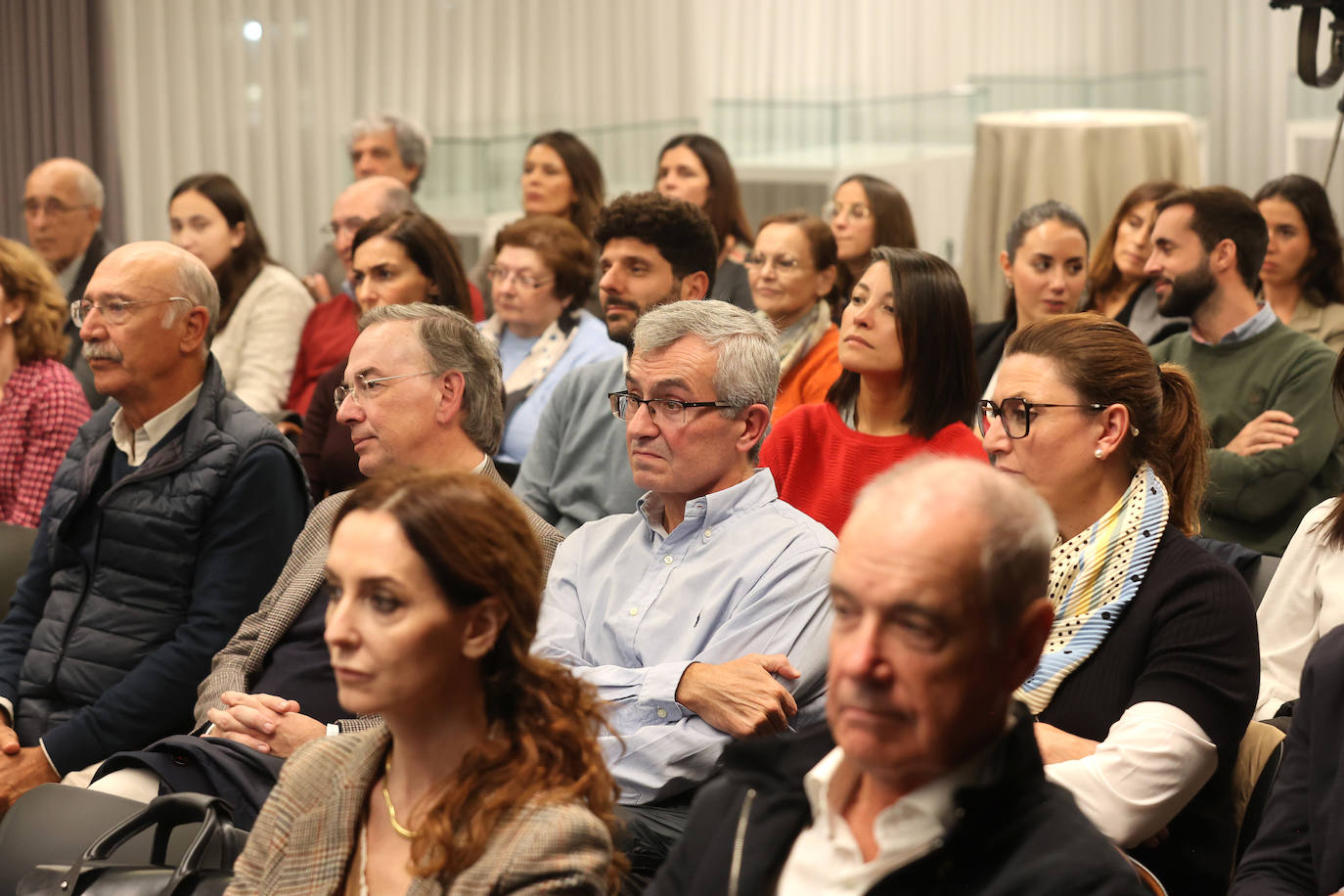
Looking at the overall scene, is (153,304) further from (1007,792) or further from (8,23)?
(8,23)

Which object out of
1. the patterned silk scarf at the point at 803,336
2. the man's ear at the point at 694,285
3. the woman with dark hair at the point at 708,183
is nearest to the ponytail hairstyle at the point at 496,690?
the man's ear at the point at 694,285

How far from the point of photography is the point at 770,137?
7574 millimetres

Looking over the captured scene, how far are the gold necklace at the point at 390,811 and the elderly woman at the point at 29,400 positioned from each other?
221cm

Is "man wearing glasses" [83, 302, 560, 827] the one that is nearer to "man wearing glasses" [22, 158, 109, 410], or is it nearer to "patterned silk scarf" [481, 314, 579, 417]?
"patterned silk scarf" [481, 314, 579, 417]

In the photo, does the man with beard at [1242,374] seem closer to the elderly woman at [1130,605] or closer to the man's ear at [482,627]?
the elderly woman at [1130,605]

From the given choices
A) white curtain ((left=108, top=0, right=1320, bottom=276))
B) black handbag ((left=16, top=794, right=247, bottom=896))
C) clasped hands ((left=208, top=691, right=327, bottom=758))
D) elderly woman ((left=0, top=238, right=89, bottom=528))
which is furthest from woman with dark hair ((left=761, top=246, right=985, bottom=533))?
white curtain ((left=108, top=0, right=1320, bottom=276))

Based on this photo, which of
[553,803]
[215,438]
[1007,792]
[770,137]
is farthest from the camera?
[770,137]

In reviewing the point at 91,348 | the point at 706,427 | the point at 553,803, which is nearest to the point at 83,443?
the point at 91,348

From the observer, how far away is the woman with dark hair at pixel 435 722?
5.15 feet

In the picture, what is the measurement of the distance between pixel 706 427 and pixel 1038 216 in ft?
7.61

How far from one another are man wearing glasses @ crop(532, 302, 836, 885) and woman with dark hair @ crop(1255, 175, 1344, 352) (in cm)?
265

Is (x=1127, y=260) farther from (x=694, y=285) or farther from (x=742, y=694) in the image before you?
(x=742, y=694)

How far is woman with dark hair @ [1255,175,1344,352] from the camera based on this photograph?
14.8 ft

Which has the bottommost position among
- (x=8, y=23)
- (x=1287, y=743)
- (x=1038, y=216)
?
(x=1287, y=743)
